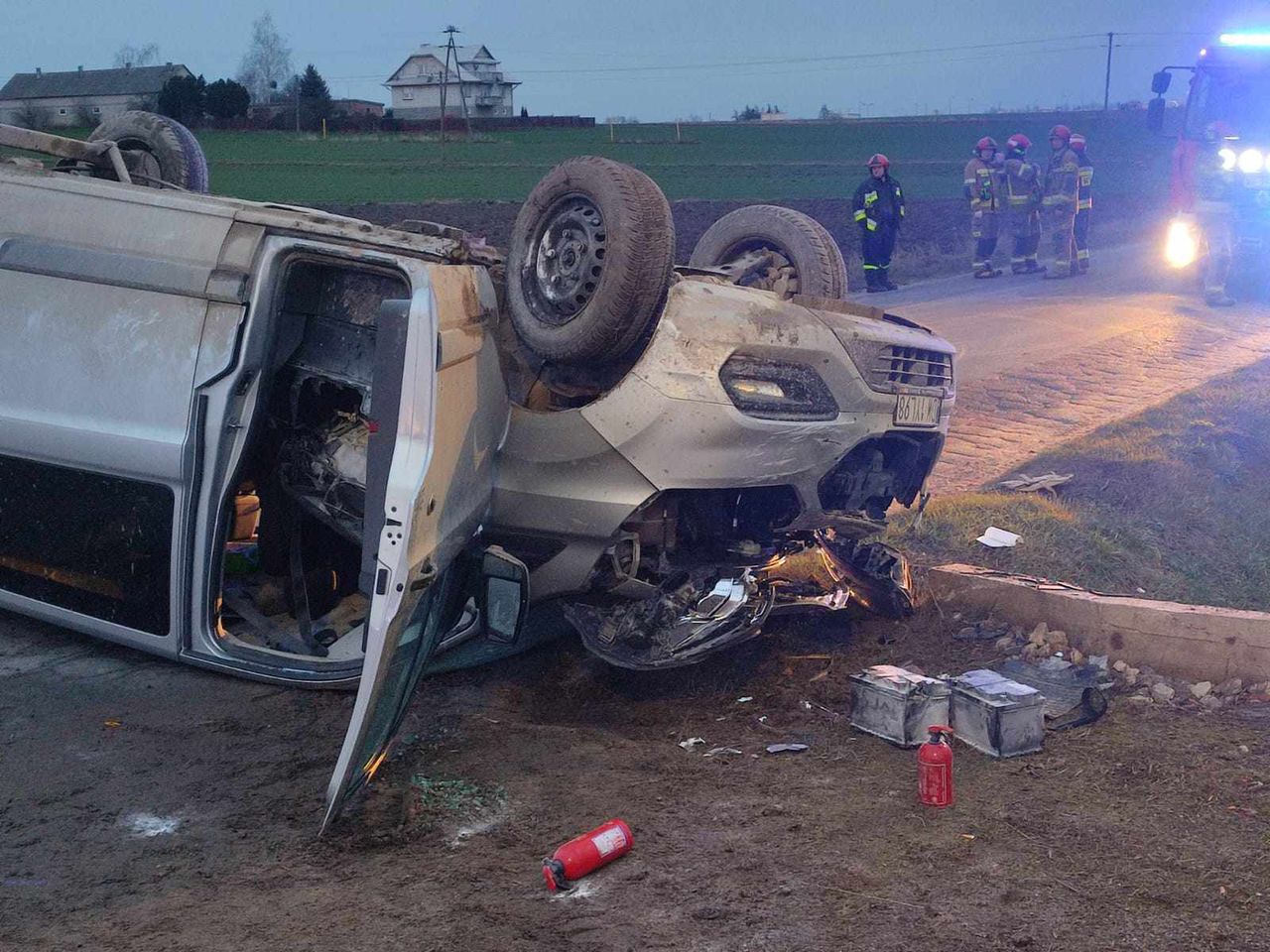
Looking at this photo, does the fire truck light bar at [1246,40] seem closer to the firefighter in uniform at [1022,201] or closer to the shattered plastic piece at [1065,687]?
the firefighter in uniform at [1022,201]

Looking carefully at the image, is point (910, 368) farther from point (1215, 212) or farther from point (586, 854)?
point (1215, 212)

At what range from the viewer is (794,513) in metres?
4.83

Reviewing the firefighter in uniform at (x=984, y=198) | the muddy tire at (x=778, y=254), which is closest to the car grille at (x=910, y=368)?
the muddy tire at (x=778, y=254)

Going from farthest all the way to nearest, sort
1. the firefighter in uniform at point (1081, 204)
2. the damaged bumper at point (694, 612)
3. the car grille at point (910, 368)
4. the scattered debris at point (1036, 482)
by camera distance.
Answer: the firefighter in uniform at point (1081, 204), the scattered debris at point (1036, 482), the car grille at point (910, 368), the damaged bumper at point (694, 612)

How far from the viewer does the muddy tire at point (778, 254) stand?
5383 millimetres

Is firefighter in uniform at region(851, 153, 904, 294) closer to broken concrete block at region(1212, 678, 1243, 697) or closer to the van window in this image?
broken concrete block at region(1212, 678, 1243, 697)

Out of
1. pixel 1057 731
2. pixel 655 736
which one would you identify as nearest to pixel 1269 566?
pixel 1057 731

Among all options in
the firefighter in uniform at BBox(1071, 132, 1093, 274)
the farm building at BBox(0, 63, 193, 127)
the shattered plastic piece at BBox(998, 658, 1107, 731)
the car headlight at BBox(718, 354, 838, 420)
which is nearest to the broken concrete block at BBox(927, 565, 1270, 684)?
the shattered plastic piece at BBox(998, 658, 1107, 731)

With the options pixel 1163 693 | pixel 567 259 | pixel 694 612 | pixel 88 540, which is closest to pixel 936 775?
pixel 694 612

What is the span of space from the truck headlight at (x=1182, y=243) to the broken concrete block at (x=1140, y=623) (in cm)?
1046

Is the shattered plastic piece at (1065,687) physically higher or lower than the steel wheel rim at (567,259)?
lower

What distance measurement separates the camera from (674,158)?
114 ft

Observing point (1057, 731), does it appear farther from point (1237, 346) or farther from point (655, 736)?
point (1237, 346)

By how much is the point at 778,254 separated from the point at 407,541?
277 cm
